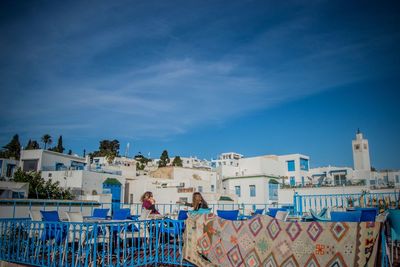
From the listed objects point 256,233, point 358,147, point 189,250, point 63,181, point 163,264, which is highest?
point 358,147

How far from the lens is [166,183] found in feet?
134

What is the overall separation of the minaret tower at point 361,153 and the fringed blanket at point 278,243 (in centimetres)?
5230

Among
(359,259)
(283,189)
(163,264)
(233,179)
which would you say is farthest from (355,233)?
(233,179)

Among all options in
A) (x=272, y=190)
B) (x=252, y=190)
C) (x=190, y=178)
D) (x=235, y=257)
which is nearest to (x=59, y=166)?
(x=190, y=178)

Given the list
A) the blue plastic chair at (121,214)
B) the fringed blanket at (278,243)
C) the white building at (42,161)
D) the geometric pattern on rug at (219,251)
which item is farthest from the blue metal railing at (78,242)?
the white building at (42,161)

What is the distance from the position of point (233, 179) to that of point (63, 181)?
21738mm

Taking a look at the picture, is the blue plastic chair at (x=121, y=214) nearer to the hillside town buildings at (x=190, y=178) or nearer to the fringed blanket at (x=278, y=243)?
the fringed blanket at (x=278, y=243)

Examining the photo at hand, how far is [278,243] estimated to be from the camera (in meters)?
4.61

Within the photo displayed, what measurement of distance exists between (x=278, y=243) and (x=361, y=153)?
173 ft

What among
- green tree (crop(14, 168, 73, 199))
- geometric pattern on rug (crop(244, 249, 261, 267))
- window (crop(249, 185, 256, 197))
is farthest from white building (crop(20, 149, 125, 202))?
geometric pattern on rug (crop(244, 249, 261, 267))

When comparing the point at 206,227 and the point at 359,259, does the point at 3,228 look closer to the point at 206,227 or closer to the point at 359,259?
the point at 206,227

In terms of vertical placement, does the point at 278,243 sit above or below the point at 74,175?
below

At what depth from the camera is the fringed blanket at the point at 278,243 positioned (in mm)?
4109

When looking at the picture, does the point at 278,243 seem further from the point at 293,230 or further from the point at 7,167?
the point at 7,167
